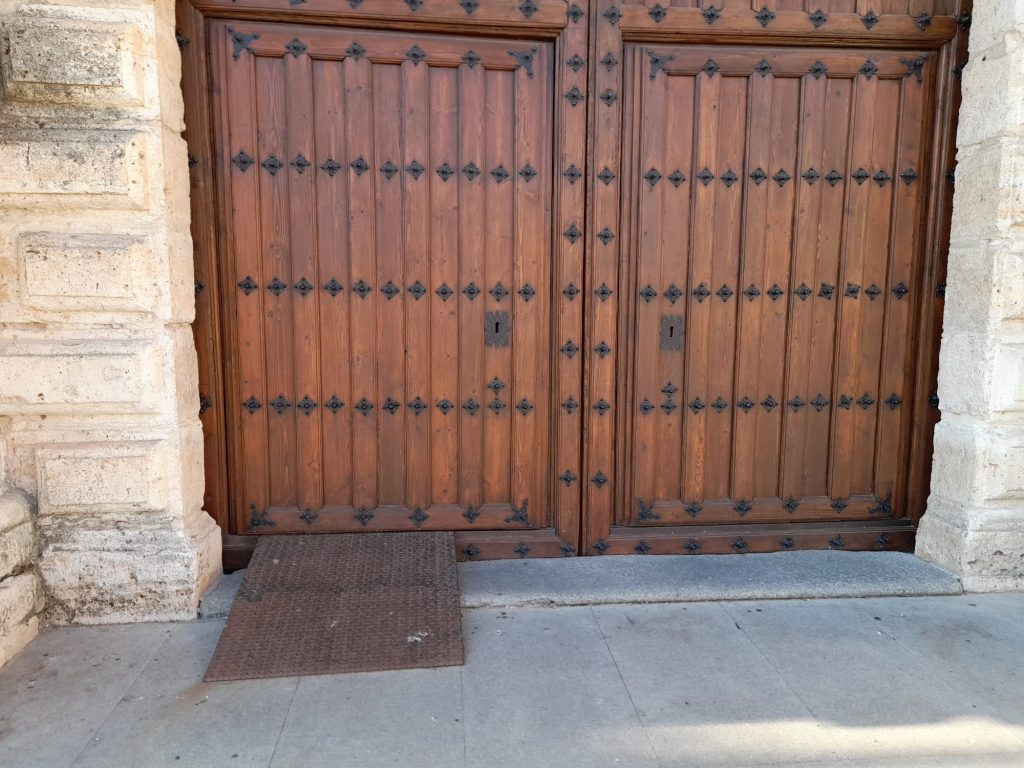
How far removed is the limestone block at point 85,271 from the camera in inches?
92.2

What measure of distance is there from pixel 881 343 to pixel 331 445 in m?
2.49

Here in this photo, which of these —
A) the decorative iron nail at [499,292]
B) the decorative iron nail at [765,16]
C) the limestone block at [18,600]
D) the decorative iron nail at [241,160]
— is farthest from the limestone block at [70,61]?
Result: the decorative iron nail at [765,16]

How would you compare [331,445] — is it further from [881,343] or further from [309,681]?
[881,343]

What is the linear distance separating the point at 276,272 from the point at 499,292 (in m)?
0.93

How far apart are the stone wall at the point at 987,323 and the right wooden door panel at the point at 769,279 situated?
202 mm

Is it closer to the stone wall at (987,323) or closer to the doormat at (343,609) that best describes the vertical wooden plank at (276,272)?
the doormat at (343,609)

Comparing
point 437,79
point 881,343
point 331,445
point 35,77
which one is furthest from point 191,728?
point 881,343

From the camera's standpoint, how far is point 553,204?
285 centimetres

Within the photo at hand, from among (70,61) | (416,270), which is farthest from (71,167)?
(416,270)

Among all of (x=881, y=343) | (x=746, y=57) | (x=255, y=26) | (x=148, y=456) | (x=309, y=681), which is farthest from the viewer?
(x=881, y=343)

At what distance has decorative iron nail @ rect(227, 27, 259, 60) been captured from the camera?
2.65m

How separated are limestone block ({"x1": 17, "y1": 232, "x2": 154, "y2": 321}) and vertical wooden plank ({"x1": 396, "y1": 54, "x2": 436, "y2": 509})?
0.98 meters

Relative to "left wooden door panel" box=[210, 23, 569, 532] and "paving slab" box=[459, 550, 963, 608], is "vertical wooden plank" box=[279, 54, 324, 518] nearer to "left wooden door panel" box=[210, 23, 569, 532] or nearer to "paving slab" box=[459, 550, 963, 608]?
"left wooden door panel" box=[210, 23, 569, 532]

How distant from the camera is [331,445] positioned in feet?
9.54
